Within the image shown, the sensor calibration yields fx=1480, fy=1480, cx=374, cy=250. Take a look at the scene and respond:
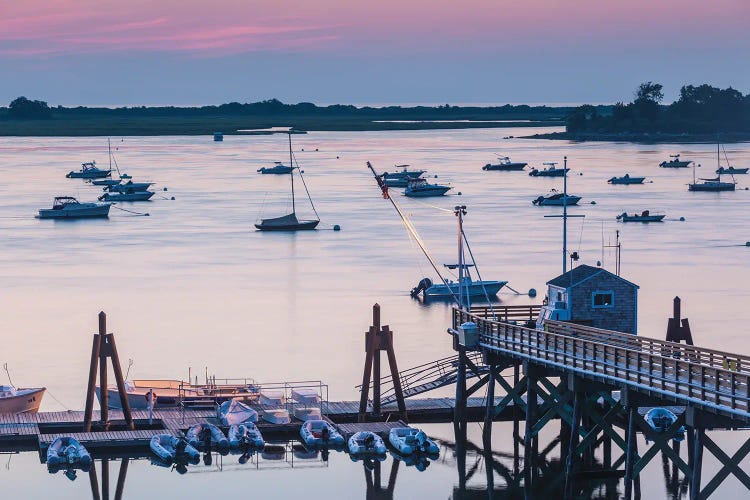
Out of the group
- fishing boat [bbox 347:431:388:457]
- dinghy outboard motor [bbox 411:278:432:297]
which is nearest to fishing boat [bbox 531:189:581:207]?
dinghy outboard motor [bbox 411:278:432:297]

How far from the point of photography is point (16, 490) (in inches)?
1725

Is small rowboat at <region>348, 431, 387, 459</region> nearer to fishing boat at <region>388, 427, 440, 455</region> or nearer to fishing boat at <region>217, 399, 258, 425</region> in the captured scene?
fishing boat at <region>388, 427, 440, 455</region>

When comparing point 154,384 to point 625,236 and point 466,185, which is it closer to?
point 625,236

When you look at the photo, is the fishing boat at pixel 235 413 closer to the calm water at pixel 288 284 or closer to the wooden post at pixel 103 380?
the calm water at pixel 288 284

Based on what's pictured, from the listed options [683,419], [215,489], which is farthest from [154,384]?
[683,419]

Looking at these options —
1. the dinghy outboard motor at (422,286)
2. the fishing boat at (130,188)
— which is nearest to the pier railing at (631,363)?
the dinghy outboard motor at (422,286)

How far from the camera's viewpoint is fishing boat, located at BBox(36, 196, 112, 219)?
143 metres

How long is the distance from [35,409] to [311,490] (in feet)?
41.3

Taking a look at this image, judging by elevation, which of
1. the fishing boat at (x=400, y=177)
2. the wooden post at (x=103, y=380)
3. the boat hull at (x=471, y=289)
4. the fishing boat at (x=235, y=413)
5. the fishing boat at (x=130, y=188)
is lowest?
the fishing boat at (x=400, y=177)

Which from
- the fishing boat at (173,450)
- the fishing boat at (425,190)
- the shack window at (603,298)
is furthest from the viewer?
the fishing boat at (425,190)

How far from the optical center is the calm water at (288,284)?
57.1 meters

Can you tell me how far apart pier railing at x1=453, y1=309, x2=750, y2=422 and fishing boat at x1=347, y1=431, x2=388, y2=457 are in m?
4.47

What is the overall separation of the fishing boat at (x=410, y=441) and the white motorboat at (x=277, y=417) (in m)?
3.61

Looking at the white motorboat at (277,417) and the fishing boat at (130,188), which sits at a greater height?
the white motorboat at (277,417)
